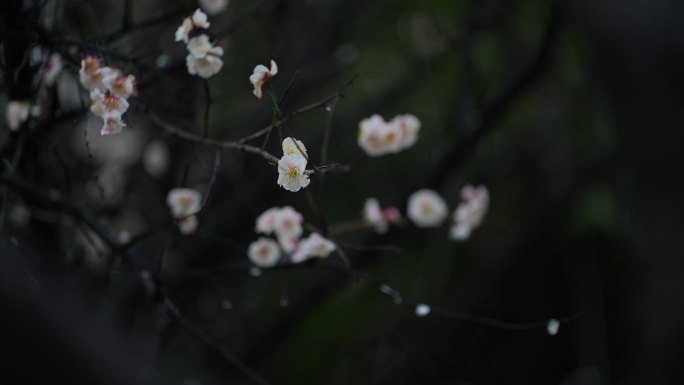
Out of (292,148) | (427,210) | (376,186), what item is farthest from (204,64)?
(376,186)

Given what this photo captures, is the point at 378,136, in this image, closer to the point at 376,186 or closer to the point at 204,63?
the point at 204,63

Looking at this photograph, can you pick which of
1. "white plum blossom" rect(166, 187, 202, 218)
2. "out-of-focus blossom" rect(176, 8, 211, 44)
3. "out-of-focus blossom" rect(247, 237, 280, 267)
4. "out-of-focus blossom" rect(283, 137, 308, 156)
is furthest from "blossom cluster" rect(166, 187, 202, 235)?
"out-of-focus blossom" rect(283, 137, 308, 156)

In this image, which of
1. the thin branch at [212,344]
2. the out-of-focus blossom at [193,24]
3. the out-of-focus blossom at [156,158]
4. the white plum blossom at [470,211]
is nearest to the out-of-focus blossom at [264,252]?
the thin branch at [212,344]

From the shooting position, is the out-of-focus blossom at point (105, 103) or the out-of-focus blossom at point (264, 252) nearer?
the out-of-focus blossom at point (105, 103)

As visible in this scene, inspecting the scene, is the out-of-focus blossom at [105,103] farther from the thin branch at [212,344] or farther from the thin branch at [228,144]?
the thin branch at [212,344]

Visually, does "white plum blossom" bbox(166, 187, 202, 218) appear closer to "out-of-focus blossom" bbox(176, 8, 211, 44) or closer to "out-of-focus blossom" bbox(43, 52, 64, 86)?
"out-of-focus blossom" bbox(43, 52, 64, 86)

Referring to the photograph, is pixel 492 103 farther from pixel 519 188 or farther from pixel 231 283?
pixel 231 283

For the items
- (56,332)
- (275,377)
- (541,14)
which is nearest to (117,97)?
(56,332)
